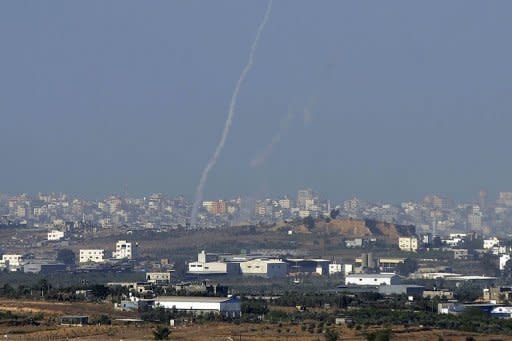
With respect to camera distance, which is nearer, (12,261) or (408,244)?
(12,261)

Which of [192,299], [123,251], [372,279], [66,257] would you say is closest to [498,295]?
[192,299]

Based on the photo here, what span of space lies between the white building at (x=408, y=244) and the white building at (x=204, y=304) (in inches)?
2916

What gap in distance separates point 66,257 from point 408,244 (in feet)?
94.0

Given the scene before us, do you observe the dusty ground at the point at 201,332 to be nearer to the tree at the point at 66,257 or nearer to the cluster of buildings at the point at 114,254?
the tree at the point at 66,257

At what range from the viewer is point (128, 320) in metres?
68.2

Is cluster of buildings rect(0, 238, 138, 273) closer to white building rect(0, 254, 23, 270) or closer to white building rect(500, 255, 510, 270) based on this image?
white building rect(0, 254, 23, 270)

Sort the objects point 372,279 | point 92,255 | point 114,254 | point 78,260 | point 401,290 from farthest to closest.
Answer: point 114,254
point 92,255
point 78,260
point 372,279
point 401,290

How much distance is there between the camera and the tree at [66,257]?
469 feet

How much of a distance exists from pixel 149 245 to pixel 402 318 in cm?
9144

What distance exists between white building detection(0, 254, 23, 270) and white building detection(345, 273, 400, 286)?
30.8 metres

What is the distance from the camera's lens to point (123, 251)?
14950 centimetres

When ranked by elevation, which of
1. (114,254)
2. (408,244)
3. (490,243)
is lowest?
(114,254)

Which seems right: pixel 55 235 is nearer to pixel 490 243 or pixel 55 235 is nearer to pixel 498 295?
pixel 490 243

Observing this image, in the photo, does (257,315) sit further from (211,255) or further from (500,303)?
(211,255)
